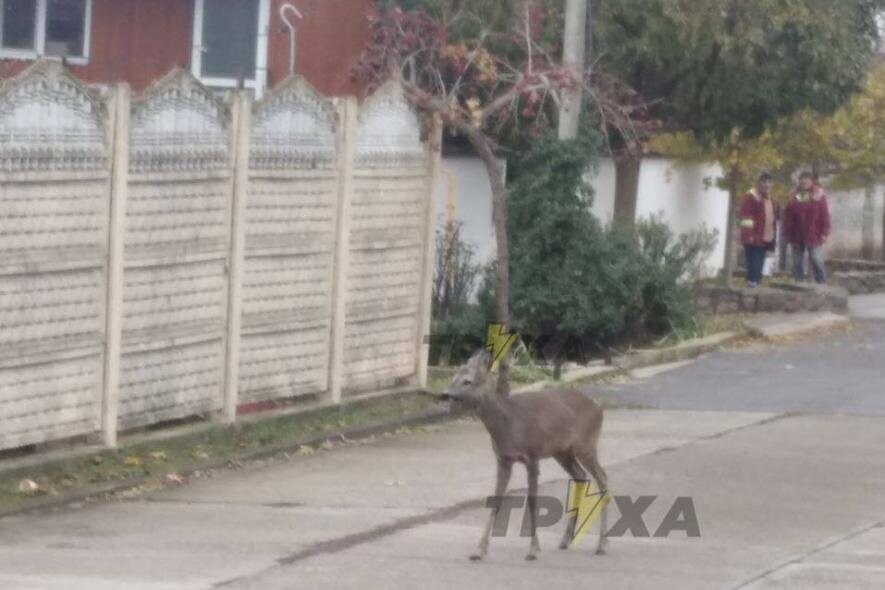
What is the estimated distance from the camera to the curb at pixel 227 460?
407 inches

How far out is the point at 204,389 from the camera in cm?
1223

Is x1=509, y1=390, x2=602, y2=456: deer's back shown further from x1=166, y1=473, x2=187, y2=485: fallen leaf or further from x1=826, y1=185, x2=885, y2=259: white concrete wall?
x1=826, y1=185, x2=885, y2=259: white concrete wall

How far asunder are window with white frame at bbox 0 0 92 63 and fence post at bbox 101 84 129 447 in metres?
10.8

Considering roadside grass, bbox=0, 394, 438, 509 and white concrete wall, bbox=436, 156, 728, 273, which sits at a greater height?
white concrete wall, bbox=436, 156, 728, 273

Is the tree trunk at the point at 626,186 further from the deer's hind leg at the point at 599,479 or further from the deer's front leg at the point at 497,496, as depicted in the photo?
the deer's front leg at the point at 497,496

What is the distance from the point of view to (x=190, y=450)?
11938 millimetres

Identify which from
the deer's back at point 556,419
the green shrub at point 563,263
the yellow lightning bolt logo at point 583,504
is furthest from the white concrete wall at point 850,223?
the deer's back at point 556,419

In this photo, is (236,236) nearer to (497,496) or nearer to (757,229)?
(497,496)

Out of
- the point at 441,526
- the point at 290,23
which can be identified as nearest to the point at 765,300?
the point at 290,23

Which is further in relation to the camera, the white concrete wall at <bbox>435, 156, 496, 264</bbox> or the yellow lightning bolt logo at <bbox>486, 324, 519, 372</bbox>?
the white concrete wall at <bbox>435, 156, 496, 264</bbox>

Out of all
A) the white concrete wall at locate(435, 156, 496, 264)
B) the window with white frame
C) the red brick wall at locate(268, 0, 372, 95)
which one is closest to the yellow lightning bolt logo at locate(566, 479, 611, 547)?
the red brick wall at locate(268, 0, 372, 95)

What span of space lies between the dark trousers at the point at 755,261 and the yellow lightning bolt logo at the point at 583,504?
16.5 m

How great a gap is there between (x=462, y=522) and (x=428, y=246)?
4.75 meters

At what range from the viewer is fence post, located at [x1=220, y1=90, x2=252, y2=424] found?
12328 mm
